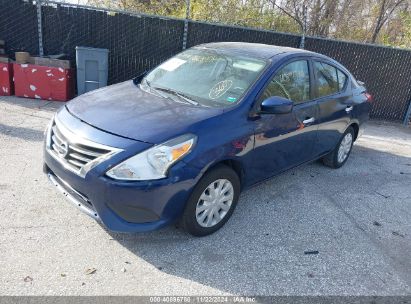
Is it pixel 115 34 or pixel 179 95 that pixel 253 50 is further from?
pixel 115 34

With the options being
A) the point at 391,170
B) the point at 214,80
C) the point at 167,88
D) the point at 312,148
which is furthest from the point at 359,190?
the point at 167,88

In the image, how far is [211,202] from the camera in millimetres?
3297

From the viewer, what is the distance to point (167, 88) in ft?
12.8

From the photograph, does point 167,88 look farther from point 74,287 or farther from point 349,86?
point 349,86

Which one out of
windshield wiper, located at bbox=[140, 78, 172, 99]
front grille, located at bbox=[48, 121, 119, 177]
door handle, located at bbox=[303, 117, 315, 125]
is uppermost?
windshield wiper, located at bbox=[140, 78, 172, 99]

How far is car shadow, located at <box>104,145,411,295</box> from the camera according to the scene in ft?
Result: 9.74

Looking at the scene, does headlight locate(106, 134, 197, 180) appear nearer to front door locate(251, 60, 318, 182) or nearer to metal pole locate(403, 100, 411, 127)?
front door locate(251, 60, 318, 182)

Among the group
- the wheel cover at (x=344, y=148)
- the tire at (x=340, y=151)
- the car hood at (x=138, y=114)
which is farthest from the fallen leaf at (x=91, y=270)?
the wheel cover at (x=344, y=148)

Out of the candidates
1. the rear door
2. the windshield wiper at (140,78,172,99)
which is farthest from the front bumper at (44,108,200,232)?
the rear door

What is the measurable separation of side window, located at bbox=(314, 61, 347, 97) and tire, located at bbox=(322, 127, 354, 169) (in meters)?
0.75

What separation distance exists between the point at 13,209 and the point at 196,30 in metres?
5.68

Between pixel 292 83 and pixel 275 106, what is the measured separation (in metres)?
0.77

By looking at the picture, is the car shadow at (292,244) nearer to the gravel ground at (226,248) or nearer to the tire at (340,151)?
the gravel ground at (226,248)

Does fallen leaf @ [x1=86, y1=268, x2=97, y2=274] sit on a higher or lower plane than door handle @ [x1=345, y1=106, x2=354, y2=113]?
lower
